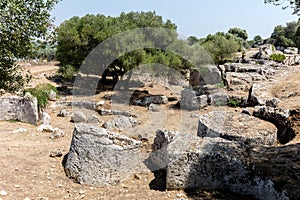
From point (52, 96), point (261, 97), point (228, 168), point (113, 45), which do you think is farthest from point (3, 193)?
point (113, 45)

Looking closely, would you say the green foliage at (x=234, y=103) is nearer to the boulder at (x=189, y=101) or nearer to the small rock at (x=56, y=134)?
the boulder at (x=189, y=101)

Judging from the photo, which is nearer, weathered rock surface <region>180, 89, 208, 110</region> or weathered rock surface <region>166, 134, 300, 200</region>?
weathered rock surface <region>166, 134, 300, 200</region>

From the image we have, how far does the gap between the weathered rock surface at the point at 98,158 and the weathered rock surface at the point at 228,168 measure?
1.36m

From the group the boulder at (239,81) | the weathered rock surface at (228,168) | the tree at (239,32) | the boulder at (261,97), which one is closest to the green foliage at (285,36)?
the tree at (239,32)

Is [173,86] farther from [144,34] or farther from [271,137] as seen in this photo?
[271,137]

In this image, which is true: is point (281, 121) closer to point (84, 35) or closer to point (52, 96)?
point (52, 96)

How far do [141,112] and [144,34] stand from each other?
22.5ft

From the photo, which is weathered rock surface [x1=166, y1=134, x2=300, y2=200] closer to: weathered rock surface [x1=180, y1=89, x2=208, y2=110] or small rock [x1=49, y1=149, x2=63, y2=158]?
small rock [x1=49, y1=149, x2=63, y2=158]

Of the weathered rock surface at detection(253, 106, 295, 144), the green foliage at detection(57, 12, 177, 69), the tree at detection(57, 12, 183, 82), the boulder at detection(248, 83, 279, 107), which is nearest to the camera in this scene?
the weathered rock surface at detection(253, 106, 295, 144)

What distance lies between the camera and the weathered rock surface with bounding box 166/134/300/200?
5203mm

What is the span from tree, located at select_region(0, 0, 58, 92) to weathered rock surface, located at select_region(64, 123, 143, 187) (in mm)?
2222

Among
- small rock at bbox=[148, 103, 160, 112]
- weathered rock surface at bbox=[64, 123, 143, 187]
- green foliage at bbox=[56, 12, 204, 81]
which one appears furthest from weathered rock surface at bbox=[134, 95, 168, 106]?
weathered rock surface at bbox=[64, 123, 143, 187]

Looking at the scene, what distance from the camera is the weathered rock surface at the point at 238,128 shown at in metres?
7.87

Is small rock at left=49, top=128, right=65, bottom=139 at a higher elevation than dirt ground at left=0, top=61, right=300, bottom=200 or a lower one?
higher
